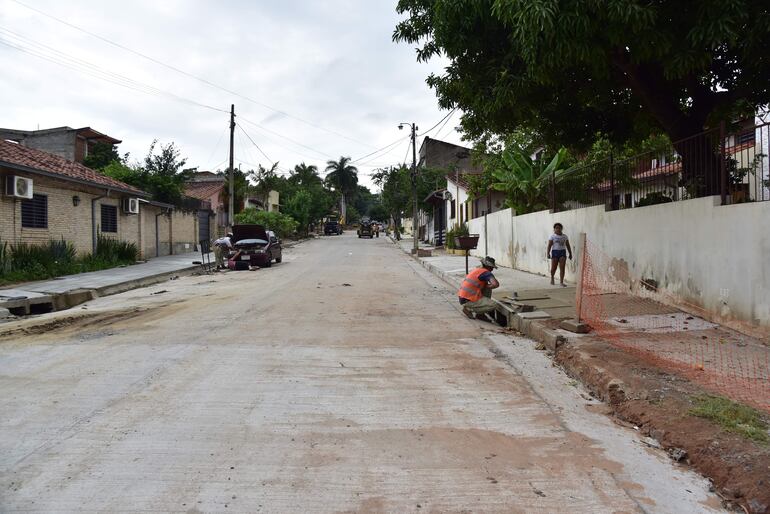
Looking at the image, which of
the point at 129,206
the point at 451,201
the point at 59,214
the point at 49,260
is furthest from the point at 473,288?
the point at 451,201

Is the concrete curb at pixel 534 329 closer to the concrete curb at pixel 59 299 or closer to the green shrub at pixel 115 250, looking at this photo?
the concrete curb at pixel 59 299

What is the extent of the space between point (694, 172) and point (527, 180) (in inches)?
466

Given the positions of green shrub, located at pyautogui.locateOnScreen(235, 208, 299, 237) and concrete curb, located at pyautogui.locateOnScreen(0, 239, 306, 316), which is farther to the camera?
green shrub, located at pyautogui.locateOnScreen(235, 208, 299, 237)

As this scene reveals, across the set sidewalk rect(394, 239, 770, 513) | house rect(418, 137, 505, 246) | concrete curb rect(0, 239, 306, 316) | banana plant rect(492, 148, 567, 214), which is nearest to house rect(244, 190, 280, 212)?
house rect(418, 137, 505, 246)

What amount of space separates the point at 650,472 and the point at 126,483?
3.57 m

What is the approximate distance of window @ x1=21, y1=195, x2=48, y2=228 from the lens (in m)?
18.2

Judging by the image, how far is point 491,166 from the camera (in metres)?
27.4

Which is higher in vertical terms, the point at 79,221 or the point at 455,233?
A: the point at 79,221

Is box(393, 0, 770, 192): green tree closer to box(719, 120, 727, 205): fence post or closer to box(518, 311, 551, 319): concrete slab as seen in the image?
box(719, 120, 727, 205): fence post

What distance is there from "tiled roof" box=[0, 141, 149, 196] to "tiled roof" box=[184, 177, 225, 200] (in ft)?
61.2

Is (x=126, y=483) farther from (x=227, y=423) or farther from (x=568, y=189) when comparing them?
(x=568, y=189)

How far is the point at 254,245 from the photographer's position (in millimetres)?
24094

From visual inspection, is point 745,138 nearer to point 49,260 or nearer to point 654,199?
point 654,199

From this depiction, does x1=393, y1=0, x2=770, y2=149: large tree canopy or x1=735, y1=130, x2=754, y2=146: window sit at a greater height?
x1=393, y1=0, x2=770, y2=149: large tree canopy
